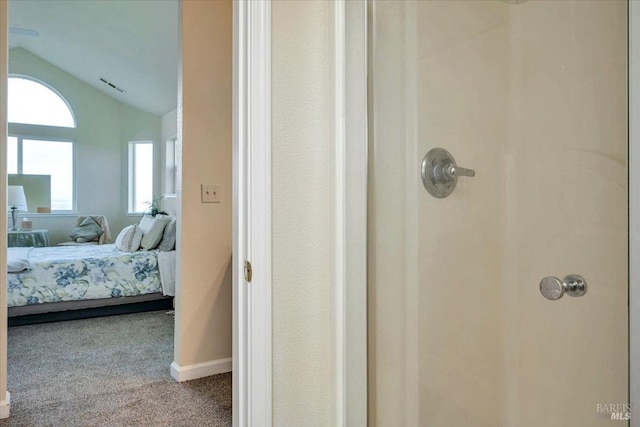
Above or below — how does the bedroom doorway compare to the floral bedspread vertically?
above

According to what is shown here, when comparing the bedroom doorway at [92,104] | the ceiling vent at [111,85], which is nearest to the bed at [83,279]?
the bedroom doorway at [92,104]

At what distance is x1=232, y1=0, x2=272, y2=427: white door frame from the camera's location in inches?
42.1

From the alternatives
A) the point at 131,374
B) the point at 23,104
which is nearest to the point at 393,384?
the point at 131,374

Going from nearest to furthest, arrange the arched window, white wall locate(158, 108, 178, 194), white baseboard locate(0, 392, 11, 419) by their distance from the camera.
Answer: white baseboard locate(0, 392, 11, 419) → the arched window → white wall locate(158, 108, 178, 194)

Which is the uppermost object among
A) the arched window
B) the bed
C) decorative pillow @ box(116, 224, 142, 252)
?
the arched window

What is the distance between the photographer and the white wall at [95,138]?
6340 millimetres

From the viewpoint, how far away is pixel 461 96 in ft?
4.22

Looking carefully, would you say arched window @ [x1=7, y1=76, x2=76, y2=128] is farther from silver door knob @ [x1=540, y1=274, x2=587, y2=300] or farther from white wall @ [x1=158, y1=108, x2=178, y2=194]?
silver door knob @ [x1=540, y1=274, x2=587, y2=300]

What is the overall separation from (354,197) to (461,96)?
497mm

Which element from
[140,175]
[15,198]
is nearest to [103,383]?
[15,198]

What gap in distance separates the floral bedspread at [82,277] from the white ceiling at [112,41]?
2316 millimetres

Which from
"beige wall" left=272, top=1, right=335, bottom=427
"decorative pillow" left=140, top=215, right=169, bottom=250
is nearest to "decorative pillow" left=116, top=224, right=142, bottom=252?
"decorative pillow" left=140, top=215, right=169, bottom=250

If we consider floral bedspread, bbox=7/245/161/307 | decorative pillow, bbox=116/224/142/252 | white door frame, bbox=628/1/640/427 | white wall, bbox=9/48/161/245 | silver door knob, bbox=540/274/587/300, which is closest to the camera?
white door frame, bbox=628/1/640/427
